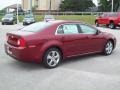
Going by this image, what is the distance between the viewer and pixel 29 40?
8.42 m

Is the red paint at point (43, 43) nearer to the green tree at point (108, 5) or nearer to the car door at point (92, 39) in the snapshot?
the car door at point (92, 39)

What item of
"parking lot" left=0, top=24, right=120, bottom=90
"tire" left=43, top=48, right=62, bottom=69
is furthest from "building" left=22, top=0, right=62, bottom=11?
"tire" left=43, top=48, right=62, bottom=69

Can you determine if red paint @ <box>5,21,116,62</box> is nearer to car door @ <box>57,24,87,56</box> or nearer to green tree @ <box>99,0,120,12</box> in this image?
car door @ <box>57,24,87,56</box>

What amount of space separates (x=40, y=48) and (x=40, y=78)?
1189mm

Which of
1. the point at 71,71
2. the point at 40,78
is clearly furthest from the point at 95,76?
the point at 40,78

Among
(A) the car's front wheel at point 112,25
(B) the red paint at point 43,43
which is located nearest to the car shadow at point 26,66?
(B) the red paint at point 43,43

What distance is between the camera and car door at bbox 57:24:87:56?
30.4ft

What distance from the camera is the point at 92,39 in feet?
33.5

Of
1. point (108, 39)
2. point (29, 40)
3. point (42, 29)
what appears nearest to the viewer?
point (29, 40)

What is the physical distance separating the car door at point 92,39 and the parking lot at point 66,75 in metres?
0.39

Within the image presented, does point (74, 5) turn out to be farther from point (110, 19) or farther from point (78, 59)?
point (78, 59)

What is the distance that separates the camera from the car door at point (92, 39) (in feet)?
33.0

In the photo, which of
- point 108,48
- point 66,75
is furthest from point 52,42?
point 108,48

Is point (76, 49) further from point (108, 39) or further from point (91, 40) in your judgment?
point (108, 39)
